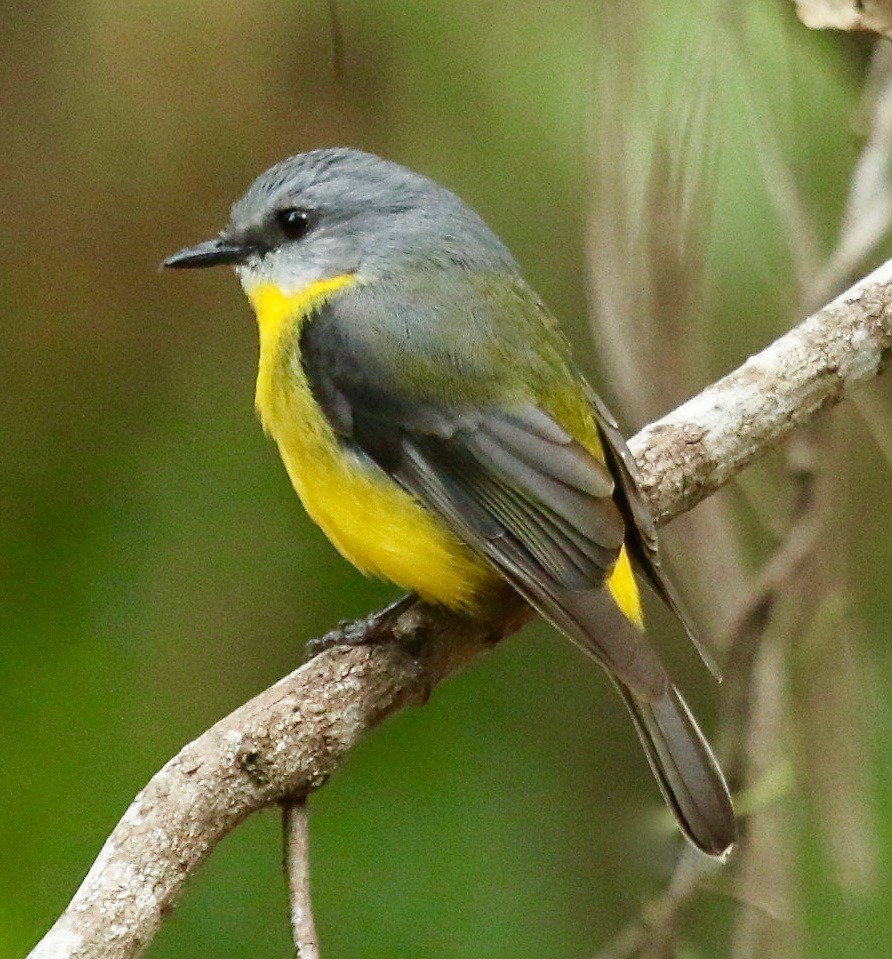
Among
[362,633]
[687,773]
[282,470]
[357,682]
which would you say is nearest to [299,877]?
[357,682]

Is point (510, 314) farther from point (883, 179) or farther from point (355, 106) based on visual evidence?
point (355, 106)

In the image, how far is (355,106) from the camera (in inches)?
190

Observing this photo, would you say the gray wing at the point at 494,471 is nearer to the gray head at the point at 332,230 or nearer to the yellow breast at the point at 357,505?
the yellow breast at the point at 357,505

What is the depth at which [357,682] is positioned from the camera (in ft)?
9.86

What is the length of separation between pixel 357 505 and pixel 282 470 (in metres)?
1.52

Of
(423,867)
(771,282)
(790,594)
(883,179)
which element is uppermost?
(883,179)

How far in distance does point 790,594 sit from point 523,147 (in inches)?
70.9

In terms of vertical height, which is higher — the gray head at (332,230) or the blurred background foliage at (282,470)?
the gray head at (332,230)

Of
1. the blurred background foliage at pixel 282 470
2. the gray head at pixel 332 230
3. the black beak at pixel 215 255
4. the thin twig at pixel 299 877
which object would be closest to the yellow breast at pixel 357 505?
the gray head at pixel 332 230

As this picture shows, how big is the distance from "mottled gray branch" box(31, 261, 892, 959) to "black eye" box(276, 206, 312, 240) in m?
0.91

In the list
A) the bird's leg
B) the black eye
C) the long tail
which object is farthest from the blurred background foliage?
the bird's leg

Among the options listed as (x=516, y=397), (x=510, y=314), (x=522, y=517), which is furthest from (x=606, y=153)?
(x=522, y=517)

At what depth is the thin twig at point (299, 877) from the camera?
2529mm

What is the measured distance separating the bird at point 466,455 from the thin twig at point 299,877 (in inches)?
24.3
